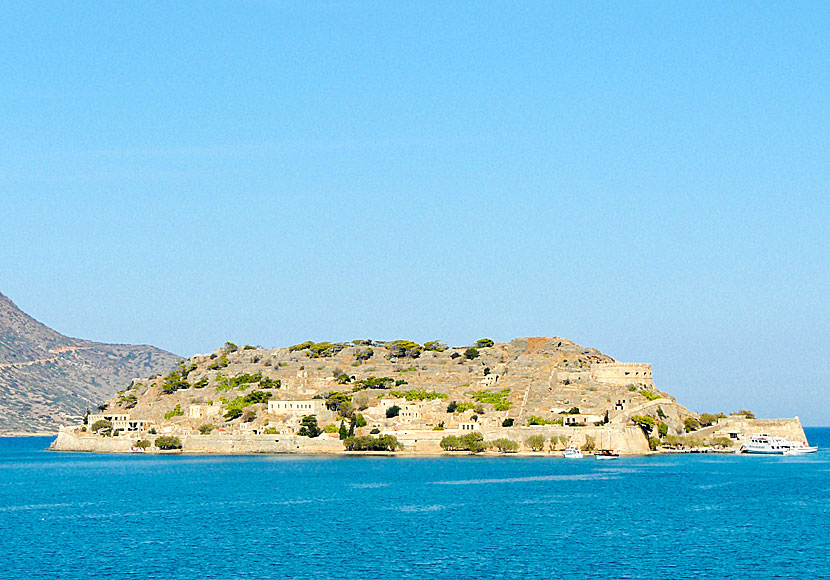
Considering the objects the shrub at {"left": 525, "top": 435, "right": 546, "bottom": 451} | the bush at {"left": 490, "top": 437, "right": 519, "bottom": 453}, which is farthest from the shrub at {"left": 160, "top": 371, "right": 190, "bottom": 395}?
the shrub at {"left": 525, "top": 435, "right": 546, "bottom": 451}

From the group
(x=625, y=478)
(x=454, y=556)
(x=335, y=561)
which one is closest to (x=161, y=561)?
(x=335, y=561)

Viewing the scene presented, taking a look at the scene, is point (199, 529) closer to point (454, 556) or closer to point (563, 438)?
point (454, 556)

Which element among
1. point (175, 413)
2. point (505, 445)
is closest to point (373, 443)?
point (505, 445)

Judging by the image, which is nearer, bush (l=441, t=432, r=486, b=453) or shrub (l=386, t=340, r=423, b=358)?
bush (l=441, t=432, r=486, b=453)

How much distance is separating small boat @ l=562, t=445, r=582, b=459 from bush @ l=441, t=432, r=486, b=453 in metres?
8.36

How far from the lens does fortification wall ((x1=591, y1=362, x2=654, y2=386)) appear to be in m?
130

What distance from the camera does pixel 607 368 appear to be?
132 meters

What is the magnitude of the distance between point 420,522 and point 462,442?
175ft

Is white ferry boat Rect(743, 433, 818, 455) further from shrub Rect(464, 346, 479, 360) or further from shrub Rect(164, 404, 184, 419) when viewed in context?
shrub Rect(164, 404, 184, 419)

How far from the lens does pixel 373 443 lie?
116500mm

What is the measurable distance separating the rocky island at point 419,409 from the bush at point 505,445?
97 millimetres

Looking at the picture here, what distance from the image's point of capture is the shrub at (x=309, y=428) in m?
121

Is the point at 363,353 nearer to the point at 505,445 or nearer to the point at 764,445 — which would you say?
the point at 505,445

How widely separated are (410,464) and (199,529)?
44.9 metres
